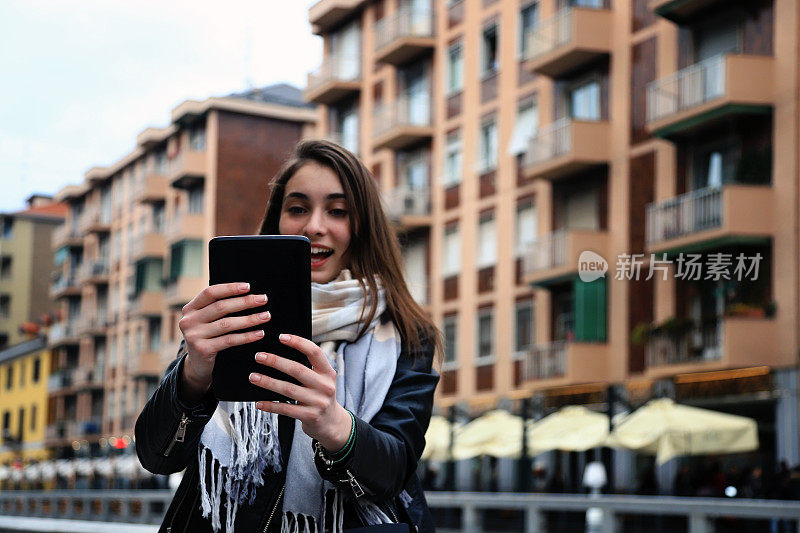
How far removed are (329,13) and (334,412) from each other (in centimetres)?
4495

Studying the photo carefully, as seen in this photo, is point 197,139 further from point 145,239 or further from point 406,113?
point 406,113

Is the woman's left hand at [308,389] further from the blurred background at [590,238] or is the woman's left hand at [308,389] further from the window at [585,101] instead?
the window at [585,101]

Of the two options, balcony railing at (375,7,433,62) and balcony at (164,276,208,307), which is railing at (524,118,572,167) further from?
balcony at (164,276,208,307)

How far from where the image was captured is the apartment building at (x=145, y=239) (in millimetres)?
59312

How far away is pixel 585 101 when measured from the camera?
33719mm

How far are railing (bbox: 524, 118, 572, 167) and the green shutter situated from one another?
10.2ft

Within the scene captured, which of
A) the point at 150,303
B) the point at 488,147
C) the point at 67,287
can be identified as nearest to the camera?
the point at 488,147

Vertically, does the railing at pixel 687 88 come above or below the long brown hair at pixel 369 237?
above

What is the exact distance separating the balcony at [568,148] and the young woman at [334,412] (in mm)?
29806

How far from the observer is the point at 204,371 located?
105 inches

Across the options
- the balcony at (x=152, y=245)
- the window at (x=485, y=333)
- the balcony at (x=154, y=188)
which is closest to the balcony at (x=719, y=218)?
the window at (x=485, y=333)

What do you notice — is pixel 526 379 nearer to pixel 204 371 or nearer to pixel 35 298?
pixel 204 371

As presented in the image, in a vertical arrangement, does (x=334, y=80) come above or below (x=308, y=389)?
above

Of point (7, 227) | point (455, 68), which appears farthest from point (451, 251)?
point (7, 227)
